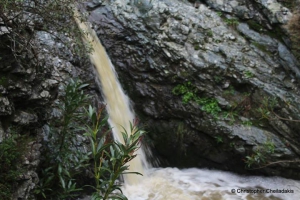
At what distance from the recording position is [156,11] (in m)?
6.46

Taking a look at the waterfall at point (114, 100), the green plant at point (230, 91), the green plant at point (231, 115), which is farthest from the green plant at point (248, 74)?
the waterfall at point (114, 100)

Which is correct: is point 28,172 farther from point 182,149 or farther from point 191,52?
point 191,52

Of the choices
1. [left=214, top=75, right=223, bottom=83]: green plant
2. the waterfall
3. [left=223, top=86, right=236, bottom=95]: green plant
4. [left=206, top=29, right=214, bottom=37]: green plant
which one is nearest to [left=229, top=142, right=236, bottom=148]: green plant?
[left=223, top=86, right=236, bottom=95]: green plant

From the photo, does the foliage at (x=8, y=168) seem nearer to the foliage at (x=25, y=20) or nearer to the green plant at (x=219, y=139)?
the foliage at (x=25, y=20)

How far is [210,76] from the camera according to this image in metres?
5.90

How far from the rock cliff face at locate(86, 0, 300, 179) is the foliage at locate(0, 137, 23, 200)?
10.9 ft

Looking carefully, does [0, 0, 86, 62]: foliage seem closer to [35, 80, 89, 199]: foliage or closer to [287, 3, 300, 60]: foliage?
[35, 80, 89, 199]: foliage

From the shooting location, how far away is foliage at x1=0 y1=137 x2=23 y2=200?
113 inches

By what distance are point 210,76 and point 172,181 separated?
226cm

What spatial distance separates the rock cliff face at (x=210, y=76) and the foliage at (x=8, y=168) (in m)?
3.31

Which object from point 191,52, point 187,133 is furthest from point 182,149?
point 191,52

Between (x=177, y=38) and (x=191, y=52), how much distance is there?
17.6 inches

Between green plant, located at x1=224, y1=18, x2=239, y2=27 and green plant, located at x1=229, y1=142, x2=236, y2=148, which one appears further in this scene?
green plant, located at x1=224, y1=18, x2=239, y2=27

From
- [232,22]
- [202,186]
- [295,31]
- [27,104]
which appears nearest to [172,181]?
[202,186]
